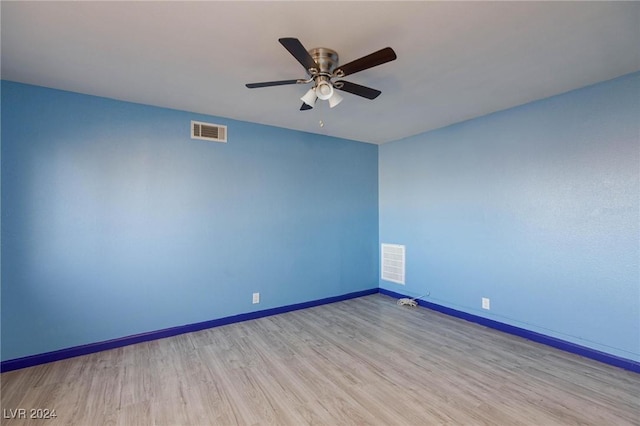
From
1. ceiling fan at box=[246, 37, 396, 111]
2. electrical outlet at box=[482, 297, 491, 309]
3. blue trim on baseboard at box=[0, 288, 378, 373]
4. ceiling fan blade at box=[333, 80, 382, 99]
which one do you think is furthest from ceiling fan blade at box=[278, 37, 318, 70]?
electrical outlet at box=[482, 297, 491, 309]

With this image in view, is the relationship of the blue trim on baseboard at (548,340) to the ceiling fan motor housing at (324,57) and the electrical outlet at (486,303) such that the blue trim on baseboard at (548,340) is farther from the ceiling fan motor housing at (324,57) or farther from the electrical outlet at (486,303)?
the ceiling fan motor housing at (324,57)

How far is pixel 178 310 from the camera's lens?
3.10 m

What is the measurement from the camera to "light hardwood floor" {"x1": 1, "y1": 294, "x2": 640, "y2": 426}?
185cm

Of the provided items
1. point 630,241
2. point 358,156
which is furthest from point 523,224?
point 358,156

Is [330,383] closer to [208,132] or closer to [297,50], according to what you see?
[297,50]

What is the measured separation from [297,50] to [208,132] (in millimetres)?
2097

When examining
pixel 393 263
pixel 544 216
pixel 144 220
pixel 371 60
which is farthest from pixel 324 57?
pixel 393 263

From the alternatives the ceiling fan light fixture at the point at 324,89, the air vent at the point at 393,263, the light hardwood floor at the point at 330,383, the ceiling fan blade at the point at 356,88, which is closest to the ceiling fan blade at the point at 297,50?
the ceiling fan light fixture at the point at 324,89

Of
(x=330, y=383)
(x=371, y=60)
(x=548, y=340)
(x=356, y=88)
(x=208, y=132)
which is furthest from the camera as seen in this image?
(x=208, y=132)

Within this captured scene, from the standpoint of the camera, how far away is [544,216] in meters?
2.86

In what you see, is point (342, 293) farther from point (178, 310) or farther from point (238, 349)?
point (178, 310)

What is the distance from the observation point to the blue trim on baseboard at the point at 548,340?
237 cm

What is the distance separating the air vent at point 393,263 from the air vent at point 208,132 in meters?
2.98

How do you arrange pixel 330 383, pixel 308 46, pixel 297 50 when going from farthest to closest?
1. pixel 330 383
2. pixel 308 46
3. pixel 297 50
